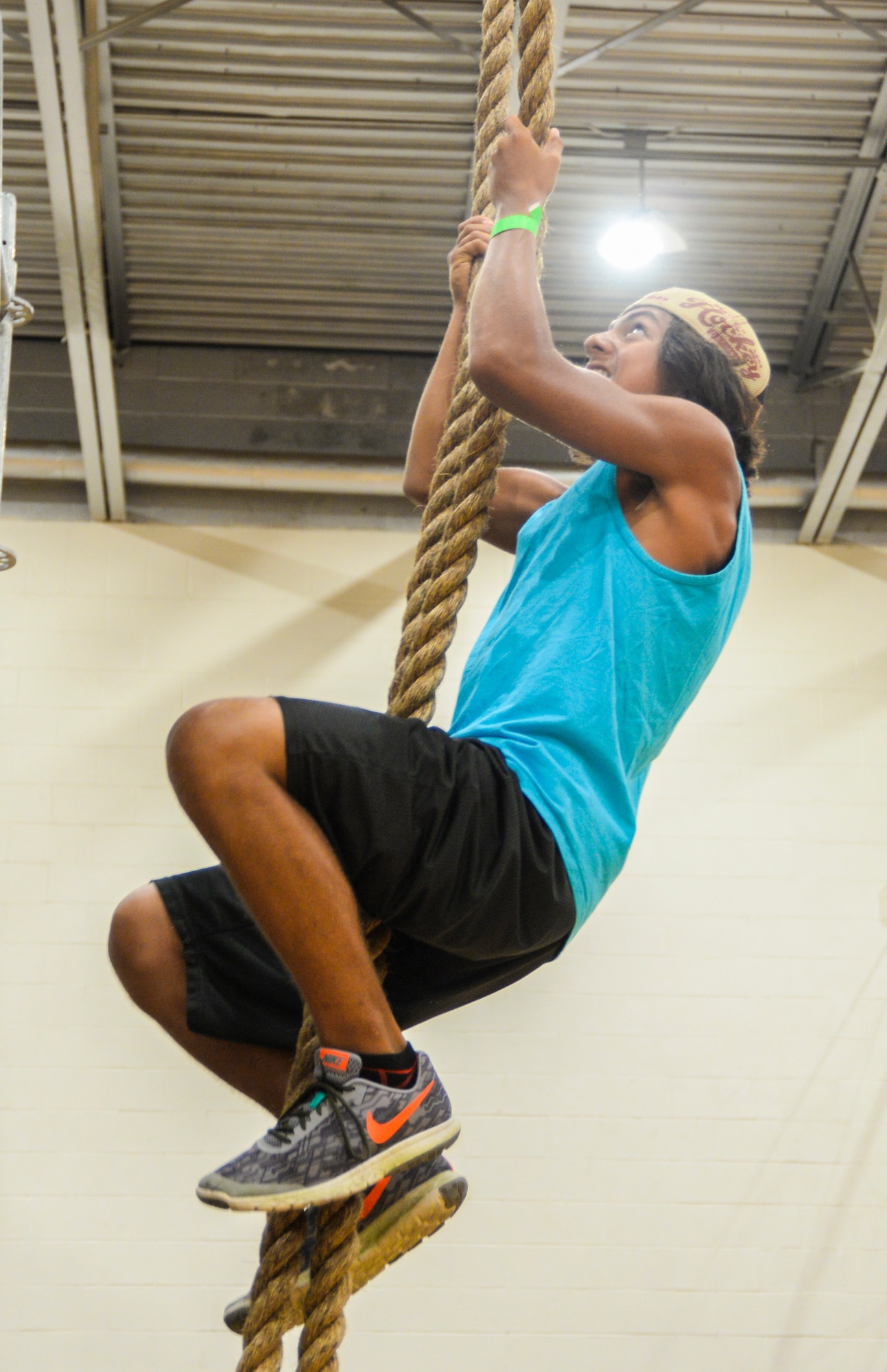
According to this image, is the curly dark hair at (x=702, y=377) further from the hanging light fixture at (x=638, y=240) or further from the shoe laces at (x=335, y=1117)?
the hanging light fixture at (x=638, y=240)

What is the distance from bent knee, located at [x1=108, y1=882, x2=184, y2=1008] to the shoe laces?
1.14 ft

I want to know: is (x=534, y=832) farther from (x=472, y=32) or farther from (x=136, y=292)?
(x=136, y=292)

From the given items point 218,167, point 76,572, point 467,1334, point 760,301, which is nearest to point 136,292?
point 218,167

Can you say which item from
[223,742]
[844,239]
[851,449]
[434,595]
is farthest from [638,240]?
[223,742]

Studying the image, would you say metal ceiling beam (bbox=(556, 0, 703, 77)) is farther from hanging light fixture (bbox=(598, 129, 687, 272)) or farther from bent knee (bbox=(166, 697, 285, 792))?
bent knee (bbox=(166, 697, 285, 792))

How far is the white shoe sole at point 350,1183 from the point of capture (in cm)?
122

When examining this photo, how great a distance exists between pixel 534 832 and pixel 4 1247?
417cm

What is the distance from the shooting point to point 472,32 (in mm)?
4746

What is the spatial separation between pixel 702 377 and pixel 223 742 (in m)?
0.90

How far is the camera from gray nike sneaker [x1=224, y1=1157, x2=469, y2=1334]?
139 centimetres

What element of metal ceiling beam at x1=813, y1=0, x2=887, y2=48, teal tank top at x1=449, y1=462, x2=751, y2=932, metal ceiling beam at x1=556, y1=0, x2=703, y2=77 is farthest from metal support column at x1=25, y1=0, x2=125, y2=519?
teal tank top at x1=449, y1=462, x2=751, y2=932

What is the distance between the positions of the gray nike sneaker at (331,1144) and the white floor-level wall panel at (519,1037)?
388 cm

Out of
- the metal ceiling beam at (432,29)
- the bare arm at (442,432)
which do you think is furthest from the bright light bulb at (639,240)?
the bare arm at (442,432)

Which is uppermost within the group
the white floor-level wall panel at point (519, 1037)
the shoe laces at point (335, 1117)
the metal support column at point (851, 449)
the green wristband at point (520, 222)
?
the green wristband at point (520, 222)
